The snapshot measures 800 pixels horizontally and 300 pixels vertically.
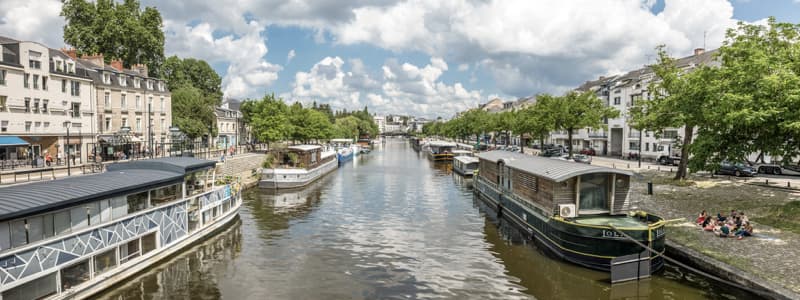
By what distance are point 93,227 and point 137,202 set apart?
11.2 ft

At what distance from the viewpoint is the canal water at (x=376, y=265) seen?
1623 cm

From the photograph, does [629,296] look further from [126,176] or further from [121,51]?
[121,51]

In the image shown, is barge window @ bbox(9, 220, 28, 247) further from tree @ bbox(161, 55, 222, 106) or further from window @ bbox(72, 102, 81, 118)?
tree @ bbox(161, 55, 222, 106)

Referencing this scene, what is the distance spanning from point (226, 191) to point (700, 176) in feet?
126

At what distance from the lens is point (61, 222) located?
14.6 metres

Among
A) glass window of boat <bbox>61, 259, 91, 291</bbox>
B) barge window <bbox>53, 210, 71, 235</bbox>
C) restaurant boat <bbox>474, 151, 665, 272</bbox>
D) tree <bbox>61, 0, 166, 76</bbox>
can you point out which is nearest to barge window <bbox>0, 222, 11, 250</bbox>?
barge window <bbox>53, 210, 71, 235</bbox>

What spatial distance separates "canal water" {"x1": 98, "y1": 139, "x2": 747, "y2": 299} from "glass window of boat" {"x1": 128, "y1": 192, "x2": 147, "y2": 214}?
2485 mm

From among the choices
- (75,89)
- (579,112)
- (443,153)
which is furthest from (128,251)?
(443,153)

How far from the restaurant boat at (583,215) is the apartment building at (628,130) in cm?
3917

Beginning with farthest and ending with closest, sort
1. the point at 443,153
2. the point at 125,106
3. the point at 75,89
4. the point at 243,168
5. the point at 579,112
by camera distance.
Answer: the point at 443,153
the point at 579,112
the point at 243,168
the point at 125,106
the point at 75,89

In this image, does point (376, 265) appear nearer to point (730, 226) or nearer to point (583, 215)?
point (583, 215)

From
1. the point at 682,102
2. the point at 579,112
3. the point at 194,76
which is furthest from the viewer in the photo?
the point at 194,76

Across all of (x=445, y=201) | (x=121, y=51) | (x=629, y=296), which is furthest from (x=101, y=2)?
(x=629, y=296)

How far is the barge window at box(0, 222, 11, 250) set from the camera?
12.4 meters
